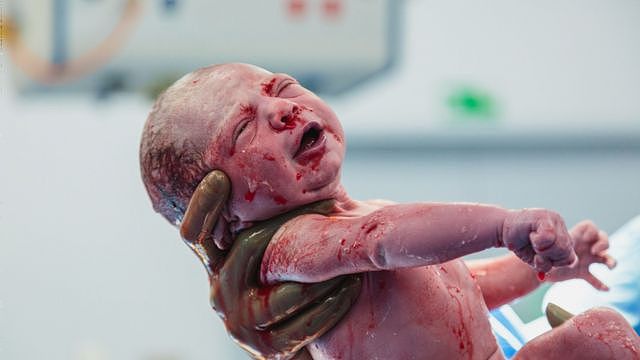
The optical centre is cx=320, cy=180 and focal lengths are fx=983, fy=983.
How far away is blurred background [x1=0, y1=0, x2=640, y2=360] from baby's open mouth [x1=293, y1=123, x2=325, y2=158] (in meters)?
0.94

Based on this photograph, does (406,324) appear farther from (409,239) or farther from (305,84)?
(305,84)

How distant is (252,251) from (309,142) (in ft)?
0.23

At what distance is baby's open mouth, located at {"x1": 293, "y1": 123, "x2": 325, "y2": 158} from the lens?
1.84 ft

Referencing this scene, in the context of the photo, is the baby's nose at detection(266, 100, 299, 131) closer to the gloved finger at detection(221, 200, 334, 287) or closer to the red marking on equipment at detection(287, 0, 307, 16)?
the gloved finger at detection(221, 200, 334, 287)

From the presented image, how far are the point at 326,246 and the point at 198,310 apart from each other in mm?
1172

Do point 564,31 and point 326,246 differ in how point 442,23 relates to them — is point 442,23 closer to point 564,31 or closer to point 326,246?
point 564,31

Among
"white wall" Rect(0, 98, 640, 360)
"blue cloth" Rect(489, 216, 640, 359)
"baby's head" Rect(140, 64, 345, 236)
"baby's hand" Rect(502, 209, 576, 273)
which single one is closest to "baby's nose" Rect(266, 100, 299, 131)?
"baby's head" Rect(140, 64, 345, 236)

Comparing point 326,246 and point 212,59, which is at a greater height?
point 326,246

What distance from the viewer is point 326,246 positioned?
52 centimetres

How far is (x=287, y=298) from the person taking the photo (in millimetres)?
546

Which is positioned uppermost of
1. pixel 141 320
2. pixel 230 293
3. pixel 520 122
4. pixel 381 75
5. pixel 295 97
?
pixel 295 97

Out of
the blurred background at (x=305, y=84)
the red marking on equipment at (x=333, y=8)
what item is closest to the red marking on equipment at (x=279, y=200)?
the blurred background at (x=305, y=84)

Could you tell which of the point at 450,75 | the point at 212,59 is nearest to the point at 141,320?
the point at 212,59

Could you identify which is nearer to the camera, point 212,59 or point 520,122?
point 212,59
